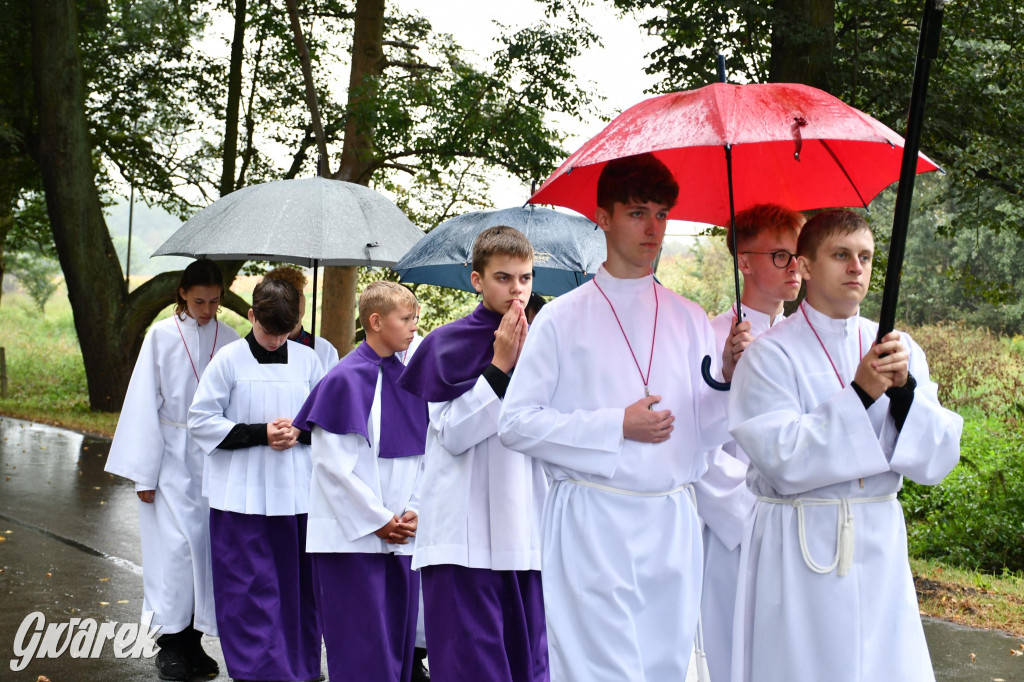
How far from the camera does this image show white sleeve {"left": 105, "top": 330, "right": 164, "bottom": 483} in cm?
627

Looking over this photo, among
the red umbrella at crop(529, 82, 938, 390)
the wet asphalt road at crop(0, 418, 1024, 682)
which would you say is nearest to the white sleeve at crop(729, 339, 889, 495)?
the red umbrella at crop(529, 82, 938, 390)

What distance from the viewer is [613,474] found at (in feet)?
11.9

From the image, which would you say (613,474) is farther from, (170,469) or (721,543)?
(170,469)

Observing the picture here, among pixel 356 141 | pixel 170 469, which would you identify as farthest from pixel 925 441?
pixel 356 141

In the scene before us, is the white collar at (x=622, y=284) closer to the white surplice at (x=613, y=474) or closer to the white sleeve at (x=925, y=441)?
the white surplice at (x=613, y=474)

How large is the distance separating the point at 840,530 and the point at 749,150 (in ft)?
5.58

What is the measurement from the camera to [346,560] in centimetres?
531

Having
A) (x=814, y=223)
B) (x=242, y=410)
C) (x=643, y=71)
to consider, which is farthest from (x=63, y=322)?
(x=814, y=223)

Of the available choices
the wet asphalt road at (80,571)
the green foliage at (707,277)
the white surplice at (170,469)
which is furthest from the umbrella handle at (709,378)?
the green foliage at (707,277)

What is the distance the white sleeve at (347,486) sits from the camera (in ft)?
17.2

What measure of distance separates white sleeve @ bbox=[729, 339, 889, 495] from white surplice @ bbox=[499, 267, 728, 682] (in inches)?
11.6

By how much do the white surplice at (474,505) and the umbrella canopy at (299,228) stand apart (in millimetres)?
1969

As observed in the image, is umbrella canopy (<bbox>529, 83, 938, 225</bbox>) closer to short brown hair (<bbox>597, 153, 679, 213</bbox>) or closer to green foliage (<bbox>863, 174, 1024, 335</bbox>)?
short brown hair (<bbox>597, 153, 679, 213</bbox>)

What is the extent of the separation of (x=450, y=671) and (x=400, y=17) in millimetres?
15428
